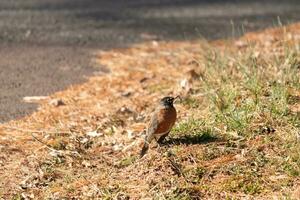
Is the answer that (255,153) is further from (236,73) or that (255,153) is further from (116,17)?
(116,17)

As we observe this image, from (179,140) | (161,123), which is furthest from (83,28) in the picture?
(161,123)

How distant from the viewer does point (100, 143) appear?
427cm

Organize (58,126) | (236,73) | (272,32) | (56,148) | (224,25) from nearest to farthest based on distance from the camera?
(56,148)
(58,126)
(236,73)
(272,32)
(224,25)

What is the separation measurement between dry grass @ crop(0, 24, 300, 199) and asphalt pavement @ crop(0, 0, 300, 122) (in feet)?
1.57

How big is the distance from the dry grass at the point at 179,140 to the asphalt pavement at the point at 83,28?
0.48m

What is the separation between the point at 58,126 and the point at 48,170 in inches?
29.6

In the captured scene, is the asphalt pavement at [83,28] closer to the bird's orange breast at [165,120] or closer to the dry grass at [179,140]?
the dry grass at [179,140]

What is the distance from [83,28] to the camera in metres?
7.89

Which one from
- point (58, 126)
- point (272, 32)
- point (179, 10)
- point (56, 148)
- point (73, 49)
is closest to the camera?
point (56, 148)

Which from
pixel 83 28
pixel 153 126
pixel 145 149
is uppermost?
pixel 153 126

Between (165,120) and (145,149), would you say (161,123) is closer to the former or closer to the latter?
(165,120)

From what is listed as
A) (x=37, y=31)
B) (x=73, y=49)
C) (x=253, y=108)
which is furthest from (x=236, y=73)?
(x=37, y=31)

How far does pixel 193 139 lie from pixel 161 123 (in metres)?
0.28

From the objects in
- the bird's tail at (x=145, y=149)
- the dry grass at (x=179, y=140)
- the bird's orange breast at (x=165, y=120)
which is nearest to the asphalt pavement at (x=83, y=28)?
the dry grass at (x=179, y=140)
